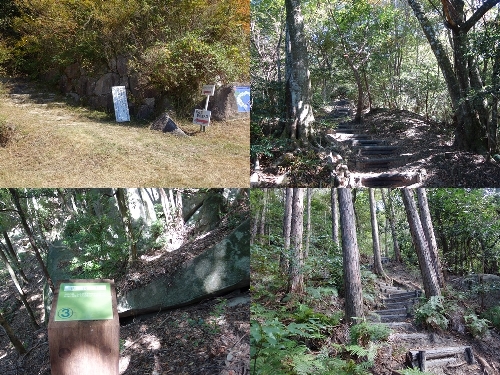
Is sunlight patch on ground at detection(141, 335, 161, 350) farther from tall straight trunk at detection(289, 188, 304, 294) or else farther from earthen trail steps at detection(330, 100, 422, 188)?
earthen trail steps at detection(330, 100, 422, 188)

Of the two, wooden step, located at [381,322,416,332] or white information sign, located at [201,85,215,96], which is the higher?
white information sign, located at [201,85,215,96]

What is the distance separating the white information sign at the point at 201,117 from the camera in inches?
323

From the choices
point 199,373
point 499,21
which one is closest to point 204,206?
point 199,373

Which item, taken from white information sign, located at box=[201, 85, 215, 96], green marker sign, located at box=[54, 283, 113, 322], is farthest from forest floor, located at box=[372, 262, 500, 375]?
white information sign, located at box=[201, 85, 215, 96]

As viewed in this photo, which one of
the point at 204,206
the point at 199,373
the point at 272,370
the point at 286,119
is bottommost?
the point at 199,373

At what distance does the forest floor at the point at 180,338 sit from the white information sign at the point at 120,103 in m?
3.86

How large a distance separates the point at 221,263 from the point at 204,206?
175 centimetres

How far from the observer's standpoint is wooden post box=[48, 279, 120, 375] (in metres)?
2.31

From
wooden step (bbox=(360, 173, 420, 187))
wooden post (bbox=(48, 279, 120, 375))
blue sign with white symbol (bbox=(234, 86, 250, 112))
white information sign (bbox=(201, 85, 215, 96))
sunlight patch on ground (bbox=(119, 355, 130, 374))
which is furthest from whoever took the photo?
blue sign with white symbol (bbox=(234, 86, 250, 112))

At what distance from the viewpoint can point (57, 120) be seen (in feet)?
28.1

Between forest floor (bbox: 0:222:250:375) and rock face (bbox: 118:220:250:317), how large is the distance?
118 millimetres

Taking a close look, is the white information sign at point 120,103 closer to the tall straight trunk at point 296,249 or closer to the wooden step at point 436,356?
the tall straight trunk at point 296,249

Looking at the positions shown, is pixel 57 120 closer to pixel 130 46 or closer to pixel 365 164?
pixel 130 46

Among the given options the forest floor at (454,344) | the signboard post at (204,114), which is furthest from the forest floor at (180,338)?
the signboard post at (204,114)
